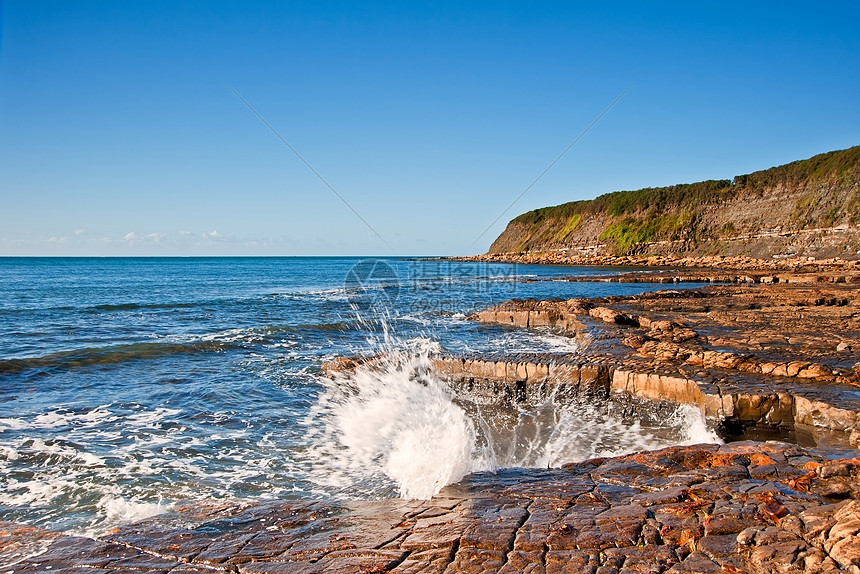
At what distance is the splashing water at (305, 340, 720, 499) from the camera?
6602 millimetres

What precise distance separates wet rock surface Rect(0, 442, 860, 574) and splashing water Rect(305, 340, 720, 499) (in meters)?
1.05

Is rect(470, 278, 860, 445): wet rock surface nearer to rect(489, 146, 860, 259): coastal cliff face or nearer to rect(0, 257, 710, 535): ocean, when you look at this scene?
rect(0, 257, 710, 535): ocean

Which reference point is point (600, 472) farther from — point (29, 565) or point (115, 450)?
point (115, 450)

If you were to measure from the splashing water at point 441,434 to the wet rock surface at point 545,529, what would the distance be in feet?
3.44

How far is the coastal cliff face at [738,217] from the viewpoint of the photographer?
4528cm

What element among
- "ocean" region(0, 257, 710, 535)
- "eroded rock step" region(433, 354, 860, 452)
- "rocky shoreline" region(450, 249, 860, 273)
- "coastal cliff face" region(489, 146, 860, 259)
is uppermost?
"coastal cliff face" region(489, 146, 860, 259)

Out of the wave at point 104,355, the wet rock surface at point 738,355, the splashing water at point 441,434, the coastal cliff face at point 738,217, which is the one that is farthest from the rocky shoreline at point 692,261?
the wave at point 104,355

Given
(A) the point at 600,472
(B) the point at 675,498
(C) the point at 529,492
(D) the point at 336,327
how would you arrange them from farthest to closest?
(D) the point at 336,327
(A) the point at 600,472
(C) the point at 529,492
(B) the point at 675,498

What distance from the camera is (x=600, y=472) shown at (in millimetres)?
5328

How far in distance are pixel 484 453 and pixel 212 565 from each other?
177 inches

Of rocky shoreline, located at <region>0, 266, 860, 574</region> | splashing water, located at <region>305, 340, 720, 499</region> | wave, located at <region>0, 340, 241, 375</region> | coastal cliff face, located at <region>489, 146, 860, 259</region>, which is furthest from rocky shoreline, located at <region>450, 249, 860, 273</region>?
wave, located at <region>0, 340, 241, 375</region>

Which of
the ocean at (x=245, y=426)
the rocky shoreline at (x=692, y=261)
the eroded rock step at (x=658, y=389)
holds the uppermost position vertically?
the rocky shoreline at (x=692, y=261)

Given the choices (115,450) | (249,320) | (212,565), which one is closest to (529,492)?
(212,565)

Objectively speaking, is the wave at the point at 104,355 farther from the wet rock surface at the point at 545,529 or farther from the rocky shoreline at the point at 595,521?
the wet rock surface at the point at 545,529
